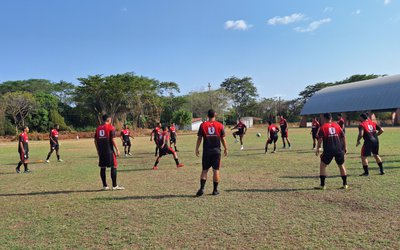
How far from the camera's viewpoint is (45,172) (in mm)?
12766

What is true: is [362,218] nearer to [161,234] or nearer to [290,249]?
[290,249]

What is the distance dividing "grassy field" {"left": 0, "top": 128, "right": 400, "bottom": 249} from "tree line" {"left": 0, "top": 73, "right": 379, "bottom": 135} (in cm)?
5131

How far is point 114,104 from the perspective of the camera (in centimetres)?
6144

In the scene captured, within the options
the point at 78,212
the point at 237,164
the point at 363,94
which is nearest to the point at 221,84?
the point at 363,94

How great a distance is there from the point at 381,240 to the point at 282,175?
18.0 feet

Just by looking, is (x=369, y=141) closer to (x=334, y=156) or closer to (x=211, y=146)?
(x=334, y=156)

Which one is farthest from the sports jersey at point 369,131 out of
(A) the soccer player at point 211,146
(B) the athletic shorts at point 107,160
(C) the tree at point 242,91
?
(C) the tree at point 242,91

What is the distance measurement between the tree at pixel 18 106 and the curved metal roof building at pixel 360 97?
56.7 metres

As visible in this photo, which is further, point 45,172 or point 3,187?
point 45,172

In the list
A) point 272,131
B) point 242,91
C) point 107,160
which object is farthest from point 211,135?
point 242,91

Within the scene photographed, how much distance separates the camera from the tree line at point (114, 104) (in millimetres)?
57781

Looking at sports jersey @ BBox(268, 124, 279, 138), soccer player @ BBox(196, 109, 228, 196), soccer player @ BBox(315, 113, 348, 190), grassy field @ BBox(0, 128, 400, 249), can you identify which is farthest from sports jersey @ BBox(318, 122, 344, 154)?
sports jersey @ BBox(268, 124, 279, 138)

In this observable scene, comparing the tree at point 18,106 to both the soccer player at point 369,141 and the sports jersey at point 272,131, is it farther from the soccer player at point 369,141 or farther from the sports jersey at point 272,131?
the soccer player at point 369,141

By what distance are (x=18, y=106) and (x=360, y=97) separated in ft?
204
